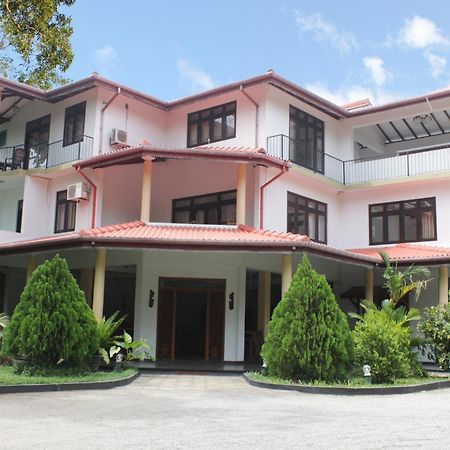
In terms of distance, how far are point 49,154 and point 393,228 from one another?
1173cm

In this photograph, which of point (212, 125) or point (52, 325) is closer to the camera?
point (52, 325)

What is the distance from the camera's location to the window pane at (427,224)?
20500 millimetres

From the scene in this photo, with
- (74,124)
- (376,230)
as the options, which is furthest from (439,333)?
(74,124)

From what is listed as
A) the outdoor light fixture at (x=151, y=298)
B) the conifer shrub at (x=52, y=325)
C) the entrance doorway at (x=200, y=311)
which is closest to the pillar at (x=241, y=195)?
the entrance doorway at (x=200, y=311)

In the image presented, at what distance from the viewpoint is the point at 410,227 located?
2097cm

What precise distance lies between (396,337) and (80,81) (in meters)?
12.1

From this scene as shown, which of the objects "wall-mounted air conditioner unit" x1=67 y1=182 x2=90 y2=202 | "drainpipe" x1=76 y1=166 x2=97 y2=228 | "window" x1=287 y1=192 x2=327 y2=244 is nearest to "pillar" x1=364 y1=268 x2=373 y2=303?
"window" x1=287 y1=192 x2=327 y2=244

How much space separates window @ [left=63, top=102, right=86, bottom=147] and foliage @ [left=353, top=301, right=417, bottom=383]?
11227mm

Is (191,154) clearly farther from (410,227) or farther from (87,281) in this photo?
(410,227)

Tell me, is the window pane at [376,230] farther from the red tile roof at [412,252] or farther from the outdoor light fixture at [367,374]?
the outdoor light fixture at [367,374]

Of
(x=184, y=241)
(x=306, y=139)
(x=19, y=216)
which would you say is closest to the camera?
(x=184, y=241)

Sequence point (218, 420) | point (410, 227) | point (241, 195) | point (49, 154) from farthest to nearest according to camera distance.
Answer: point (49, 154) < point (410, 227) < point (241, 195) < point (218, 420)

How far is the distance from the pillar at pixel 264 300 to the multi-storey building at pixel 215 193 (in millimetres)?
55

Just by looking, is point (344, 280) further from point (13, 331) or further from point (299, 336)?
point (13, 331)
